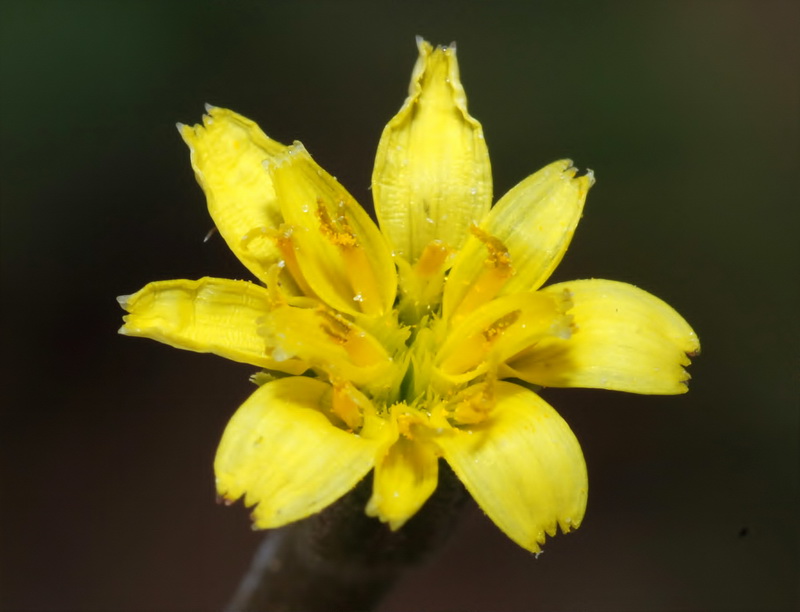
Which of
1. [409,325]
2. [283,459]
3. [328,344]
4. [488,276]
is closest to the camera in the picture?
[283,459]

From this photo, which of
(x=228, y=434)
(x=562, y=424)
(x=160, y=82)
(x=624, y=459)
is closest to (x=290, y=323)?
(x=228, y=434)

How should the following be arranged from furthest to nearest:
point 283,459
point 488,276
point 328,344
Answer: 1. point 488,276
2. point 328,344
3. point 283,459

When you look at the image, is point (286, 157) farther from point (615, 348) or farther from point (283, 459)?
point (615, 348)

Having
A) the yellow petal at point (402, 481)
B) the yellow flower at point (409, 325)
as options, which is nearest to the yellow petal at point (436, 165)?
the yellow flower at point (409, 325)

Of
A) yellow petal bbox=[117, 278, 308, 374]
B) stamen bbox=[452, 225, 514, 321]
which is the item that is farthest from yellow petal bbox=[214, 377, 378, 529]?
stamen bbox=[452, 225, 514, 321]

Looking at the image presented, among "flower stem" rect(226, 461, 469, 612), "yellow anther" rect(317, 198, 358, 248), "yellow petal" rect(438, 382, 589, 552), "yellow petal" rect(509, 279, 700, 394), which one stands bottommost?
"flower stem" rect(226, 461, 469, 612)

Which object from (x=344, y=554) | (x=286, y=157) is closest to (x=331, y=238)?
Result: (x=286, y=157)

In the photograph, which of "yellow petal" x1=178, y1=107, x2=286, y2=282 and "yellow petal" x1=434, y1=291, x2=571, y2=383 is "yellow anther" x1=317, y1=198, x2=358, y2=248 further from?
"yellow petal" x1=434, y1=291, x2=571, y2=383

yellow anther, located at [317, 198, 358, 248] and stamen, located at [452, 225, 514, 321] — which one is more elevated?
yellow anther, located at [317, 198, 358, 248]
